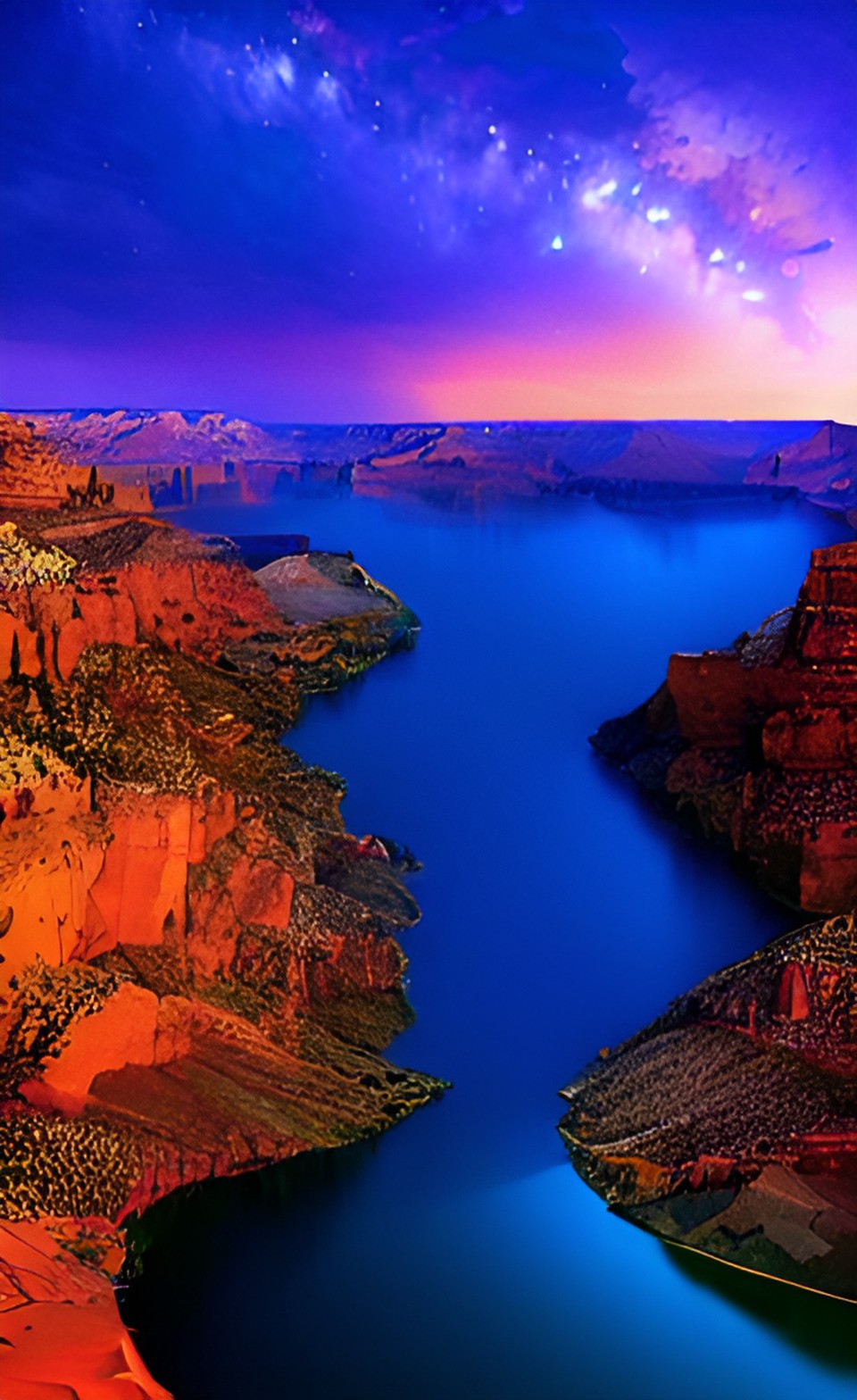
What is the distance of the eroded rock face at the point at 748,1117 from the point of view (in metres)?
4.28

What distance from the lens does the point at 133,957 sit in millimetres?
5129

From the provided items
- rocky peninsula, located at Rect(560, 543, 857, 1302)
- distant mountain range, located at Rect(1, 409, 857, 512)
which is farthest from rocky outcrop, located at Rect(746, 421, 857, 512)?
rocky peninsula, located at Rect(560, 543, 857, 1302)

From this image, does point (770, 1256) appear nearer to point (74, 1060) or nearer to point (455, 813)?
point (74, 1060)

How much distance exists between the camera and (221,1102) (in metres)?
4.85

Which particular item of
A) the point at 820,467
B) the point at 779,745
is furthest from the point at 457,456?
the point at 779,745

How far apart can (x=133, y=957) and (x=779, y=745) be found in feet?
16.1

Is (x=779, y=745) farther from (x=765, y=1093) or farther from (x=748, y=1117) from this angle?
(x=748, y=1117)

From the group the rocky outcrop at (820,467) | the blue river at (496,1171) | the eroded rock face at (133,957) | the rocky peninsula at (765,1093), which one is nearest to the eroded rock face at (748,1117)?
the rocky peninsula at (765,1093)

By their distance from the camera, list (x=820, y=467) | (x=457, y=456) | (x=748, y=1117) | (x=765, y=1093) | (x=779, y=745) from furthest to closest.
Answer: (x=457, y=456), (x=820, y=467), (x=779, y=745), (x=765, y=1093), (x=748, y=1117)

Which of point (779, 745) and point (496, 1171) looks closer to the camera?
point (496, 1171)

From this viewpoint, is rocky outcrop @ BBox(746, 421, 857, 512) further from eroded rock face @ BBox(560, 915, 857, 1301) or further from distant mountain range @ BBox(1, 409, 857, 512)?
eroded rock face @ BBox(560, 915, 857, 1301)

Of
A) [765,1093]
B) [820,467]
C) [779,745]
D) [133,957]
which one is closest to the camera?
[765,1093]

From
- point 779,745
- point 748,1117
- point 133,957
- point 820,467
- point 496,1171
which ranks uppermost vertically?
point 820,467

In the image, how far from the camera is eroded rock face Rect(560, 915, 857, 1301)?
4277 millimetres
